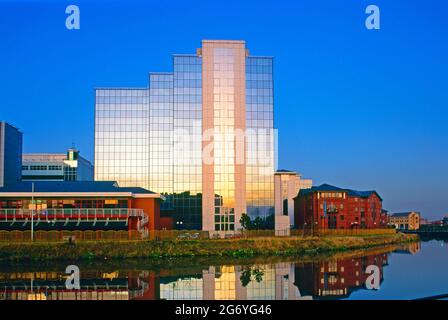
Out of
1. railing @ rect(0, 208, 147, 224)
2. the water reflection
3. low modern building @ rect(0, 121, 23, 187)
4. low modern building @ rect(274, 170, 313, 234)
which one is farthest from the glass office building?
the water reflection

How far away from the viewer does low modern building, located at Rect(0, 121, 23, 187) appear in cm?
5078

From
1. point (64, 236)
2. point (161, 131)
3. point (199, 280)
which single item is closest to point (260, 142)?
point (161, 131)

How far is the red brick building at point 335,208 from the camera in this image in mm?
58438

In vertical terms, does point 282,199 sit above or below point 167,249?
above

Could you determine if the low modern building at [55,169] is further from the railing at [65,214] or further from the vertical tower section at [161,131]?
the railing at [65,214]

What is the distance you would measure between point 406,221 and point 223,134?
224 feet

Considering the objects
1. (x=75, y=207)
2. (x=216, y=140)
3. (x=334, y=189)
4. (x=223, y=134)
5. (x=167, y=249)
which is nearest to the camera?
(x=167, y=249)

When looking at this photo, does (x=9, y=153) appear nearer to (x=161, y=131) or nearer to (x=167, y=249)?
(x=161, y=131)

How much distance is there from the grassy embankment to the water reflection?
2922mm

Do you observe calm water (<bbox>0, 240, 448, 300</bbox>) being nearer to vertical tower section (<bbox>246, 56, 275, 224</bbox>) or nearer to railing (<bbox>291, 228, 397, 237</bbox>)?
railing (<bbox>291, 228, 397, 237</bbox>)

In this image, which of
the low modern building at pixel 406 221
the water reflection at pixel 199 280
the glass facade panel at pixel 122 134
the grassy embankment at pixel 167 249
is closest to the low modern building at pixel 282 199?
the grassy embankment at pixel 167 249

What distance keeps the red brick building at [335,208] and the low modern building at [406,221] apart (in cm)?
3848

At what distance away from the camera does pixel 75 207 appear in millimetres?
40500

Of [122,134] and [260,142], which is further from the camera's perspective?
[122,134]
